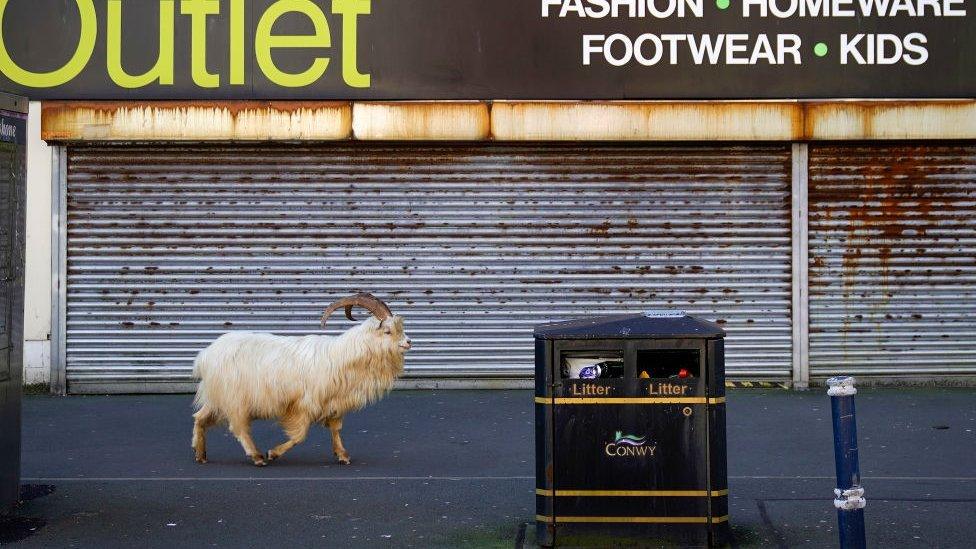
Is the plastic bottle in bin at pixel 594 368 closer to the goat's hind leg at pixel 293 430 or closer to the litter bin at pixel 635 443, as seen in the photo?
the litter bin at pixel 635 443

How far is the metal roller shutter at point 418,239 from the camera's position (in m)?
13.1

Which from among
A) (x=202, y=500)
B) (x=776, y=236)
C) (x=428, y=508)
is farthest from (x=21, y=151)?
A: (x=776, y=236)

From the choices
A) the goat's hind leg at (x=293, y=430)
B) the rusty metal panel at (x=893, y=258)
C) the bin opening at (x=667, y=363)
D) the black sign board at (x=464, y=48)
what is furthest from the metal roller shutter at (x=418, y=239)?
the bin opening at (x=667, y=363)

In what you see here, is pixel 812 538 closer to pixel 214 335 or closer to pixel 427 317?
pixel 427 317

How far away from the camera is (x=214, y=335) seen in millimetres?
13180

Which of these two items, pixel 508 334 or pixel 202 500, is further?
pixel 508 334

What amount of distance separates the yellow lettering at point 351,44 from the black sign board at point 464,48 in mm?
10

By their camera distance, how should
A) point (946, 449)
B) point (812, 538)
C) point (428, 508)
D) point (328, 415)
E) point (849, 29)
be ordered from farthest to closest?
point (849, 29), point (946, 449), point (328, 415), point (428, 508), point (812, 538)

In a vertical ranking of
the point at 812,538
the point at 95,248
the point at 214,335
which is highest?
the point at 95,248

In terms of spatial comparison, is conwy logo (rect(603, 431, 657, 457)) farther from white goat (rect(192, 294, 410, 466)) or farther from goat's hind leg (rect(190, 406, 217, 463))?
goat's hind leg (rect(190, 406, 217, 463))

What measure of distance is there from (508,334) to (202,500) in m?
5.70

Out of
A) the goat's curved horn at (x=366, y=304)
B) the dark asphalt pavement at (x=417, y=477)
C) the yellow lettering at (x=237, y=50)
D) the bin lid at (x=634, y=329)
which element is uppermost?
the yellow lettering at (x=237, y=50)

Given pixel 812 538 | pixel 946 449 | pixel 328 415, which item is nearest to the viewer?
pixel 812 538

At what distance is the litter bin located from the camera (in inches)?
258
